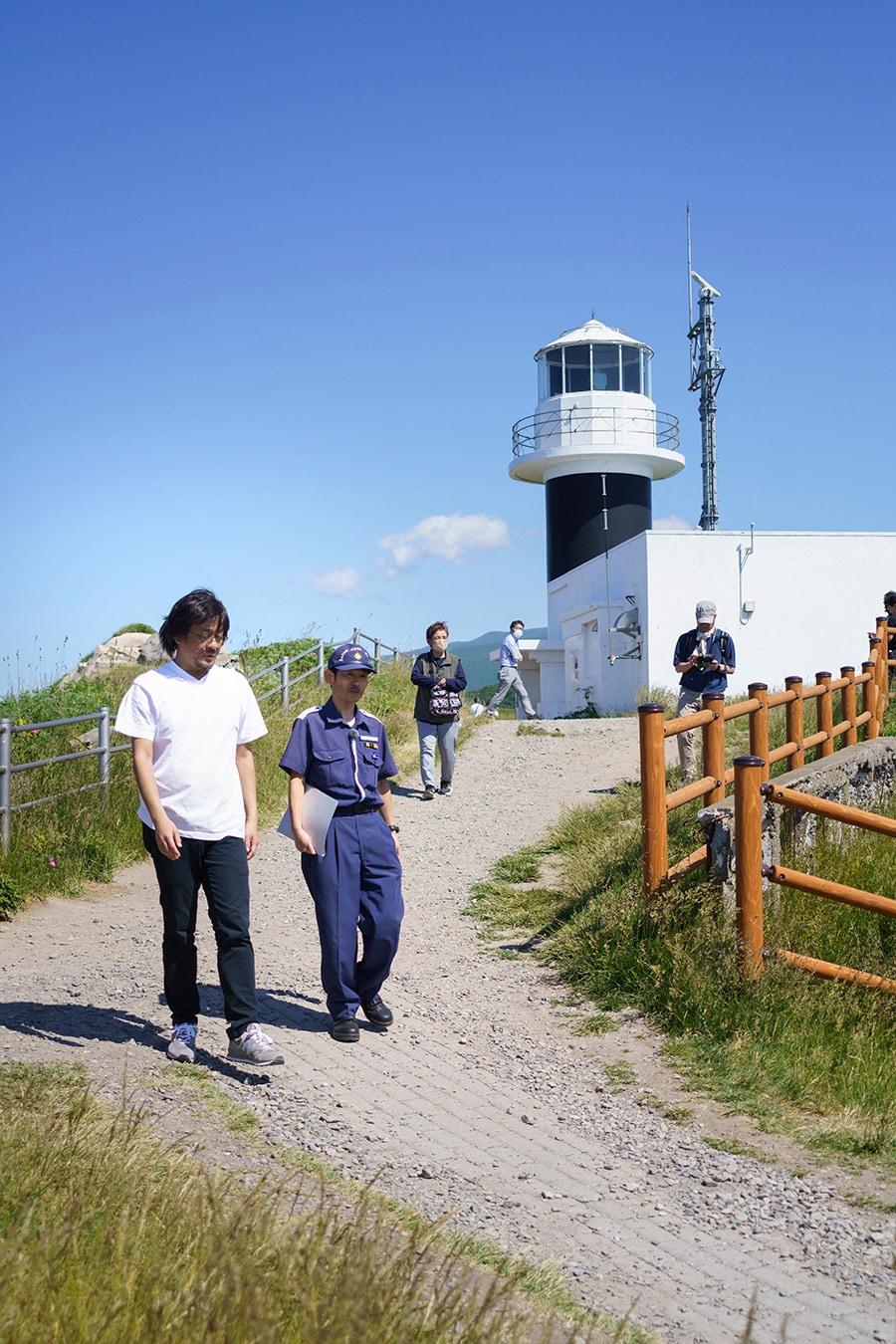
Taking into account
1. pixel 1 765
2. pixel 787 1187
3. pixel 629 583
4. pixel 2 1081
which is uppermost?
pixel 629 583

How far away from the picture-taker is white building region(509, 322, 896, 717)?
81.0 ft

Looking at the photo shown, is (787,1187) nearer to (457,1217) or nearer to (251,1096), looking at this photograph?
(457,1217)

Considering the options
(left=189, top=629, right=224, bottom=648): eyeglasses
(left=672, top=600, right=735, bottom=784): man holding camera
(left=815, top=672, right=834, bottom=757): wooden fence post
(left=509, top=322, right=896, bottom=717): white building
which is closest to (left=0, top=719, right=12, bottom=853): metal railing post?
(left=189, top=629, right=224, bottom=648): eyeglasses

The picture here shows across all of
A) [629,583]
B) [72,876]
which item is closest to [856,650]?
[629,583]

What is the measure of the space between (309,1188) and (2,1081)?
131cm

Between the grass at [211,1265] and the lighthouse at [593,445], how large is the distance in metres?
28.3

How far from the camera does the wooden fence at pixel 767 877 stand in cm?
607

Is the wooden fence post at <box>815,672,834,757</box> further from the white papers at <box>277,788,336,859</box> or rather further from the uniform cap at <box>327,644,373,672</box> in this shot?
the white papers at <box>277,788,336,859</box>

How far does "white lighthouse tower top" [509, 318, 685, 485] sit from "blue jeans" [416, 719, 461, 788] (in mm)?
18531

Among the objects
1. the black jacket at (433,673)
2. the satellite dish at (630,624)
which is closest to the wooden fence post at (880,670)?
the black jacket at (433,673)

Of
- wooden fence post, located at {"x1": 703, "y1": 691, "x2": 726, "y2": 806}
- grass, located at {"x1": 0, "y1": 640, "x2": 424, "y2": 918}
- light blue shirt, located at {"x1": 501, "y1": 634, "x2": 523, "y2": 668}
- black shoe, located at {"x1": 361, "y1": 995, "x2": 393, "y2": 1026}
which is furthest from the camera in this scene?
light blue shirt, located at {"x1": 501, "y1": 634, "x2": 523, "y2": 668}

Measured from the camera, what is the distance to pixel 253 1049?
508cm

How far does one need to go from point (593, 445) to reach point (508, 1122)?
27.5 metres

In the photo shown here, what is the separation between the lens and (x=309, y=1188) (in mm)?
3807
